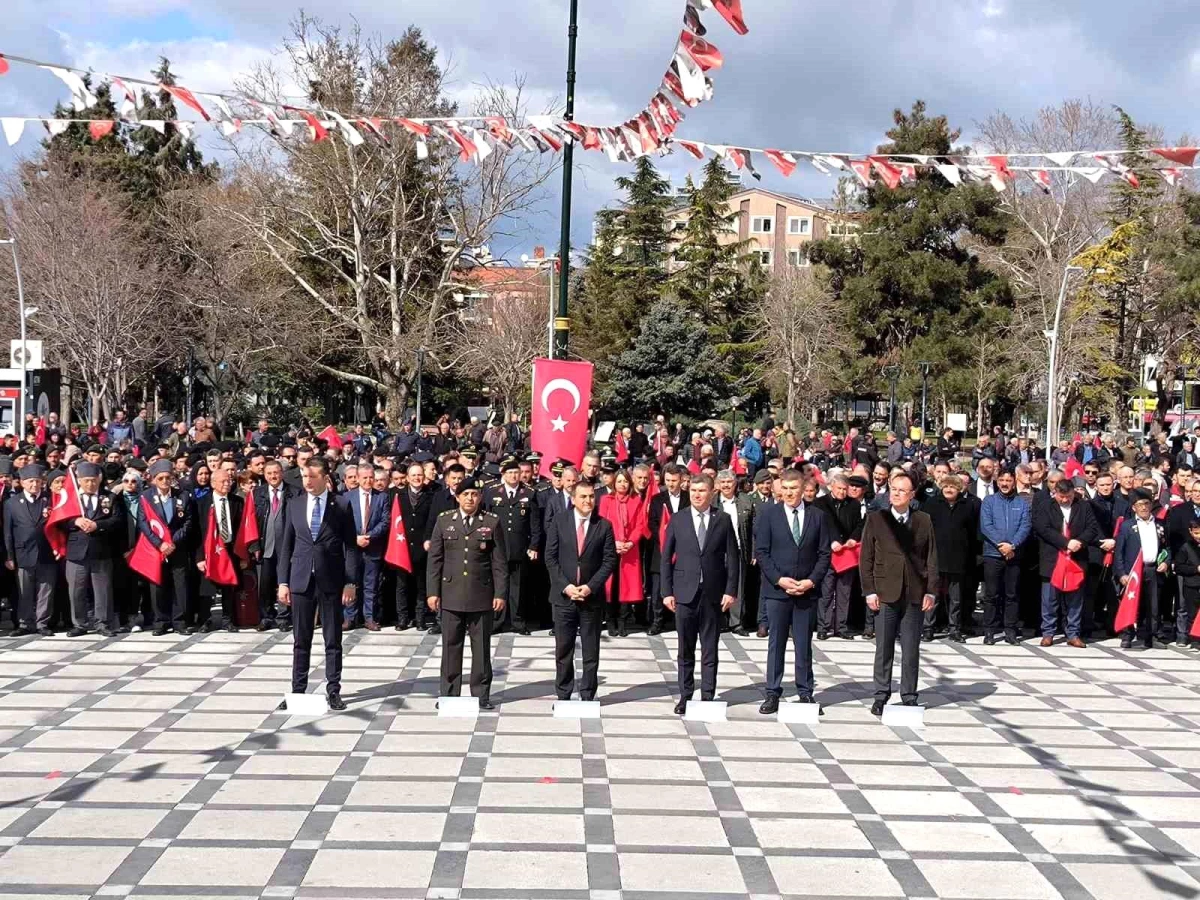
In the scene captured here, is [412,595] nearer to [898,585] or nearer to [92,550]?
[92,550]

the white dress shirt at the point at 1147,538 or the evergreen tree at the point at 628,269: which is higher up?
the evergreen tree at the point at 628,269

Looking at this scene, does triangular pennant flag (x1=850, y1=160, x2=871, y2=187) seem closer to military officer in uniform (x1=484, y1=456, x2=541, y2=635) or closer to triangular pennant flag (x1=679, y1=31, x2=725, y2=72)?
triangular pennant flag (x1=679, y1=31, x2=725, y2=72)

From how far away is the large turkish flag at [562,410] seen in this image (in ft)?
48.9

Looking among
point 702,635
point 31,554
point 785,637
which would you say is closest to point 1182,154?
point 785,637

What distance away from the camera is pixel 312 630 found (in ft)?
32.6

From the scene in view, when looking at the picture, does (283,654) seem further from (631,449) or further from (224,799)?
(631,449)

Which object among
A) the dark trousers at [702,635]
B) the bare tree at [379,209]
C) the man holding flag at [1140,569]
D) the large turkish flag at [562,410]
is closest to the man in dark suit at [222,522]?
the large turkish flag at [562,410]

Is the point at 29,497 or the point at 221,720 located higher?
the point at 29,497

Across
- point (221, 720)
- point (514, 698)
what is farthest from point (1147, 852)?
point (221, 720)

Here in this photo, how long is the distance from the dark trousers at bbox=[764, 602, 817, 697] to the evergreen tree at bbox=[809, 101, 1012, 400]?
45.2 m

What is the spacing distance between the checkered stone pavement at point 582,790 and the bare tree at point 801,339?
45.9 metres

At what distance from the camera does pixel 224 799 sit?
763 cm

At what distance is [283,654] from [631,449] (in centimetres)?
1598

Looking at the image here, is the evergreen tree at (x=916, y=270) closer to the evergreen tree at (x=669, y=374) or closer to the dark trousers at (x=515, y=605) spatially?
the evergreen tree at (x=669, y=374)
